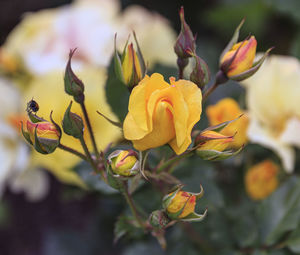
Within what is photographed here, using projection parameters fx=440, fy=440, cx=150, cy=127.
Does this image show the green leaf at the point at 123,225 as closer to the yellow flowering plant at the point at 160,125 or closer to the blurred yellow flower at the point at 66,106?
the yellow flowering plant at the point at 160,125

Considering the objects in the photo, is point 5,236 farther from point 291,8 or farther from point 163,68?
point 291,8

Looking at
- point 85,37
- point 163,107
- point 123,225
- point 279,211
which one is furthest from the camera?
point 85,37

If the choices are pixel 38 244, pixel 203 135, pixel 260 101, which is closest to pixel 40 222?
pixel 38 244

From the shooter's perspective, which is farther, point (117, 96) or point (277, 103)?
point (277, 103)

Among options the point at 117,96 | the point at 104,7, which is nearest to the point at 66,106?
the point at 117,96

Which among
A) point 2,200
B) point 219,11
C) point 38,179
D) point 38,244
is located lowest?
point 38,244

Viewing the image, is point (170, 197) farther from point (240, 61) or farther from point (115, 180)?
point (240, 61)

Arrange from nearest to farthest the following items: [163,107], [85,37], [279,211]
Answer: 1. [163,107]
2. [279,211]
3. [85,37]

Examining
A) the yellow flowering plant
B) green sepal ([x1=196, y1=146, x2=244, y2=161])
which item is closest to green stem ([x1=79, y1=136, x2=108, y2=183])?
the yellow flowering plant
